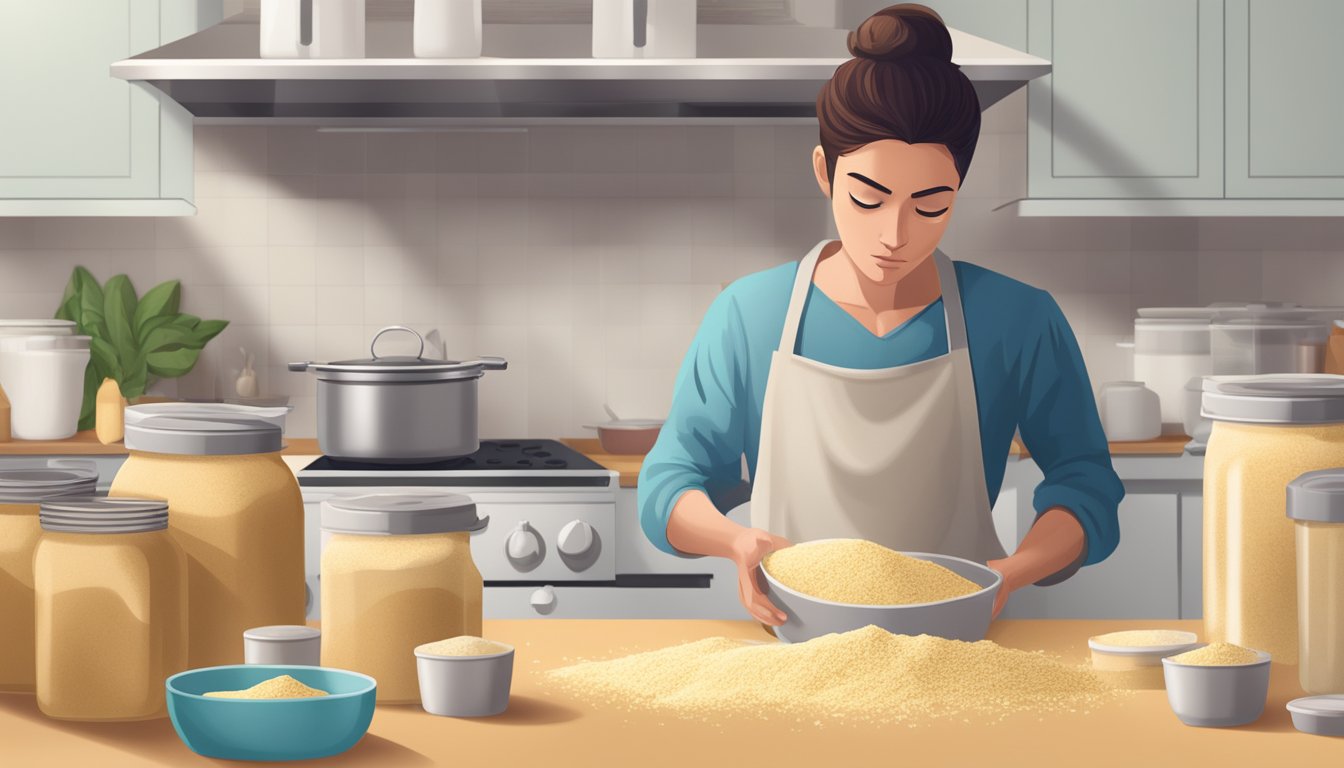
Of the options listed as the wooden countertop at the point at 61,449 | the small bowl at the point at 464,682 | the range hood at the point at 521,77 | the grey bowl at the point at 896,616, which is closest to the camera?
the small bowl at the point at 464,682

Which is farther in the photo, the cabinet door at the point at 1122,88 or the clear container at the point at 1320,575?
the cabinet door at the point at 1122,88

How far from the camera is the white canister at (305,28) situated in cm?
267

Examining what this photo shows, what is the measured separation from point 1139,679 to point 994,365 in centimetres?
58

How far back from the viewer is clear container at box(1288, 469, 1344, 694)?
1095mm

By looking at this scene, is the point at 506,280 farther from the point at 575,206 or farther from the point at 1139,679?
the point at 1139,679

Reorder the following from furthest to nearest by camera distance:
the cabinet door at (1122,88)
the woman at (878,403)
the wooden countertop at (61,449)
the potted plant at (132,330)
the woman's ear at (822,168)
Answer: the potted plant at (132,330)
the cabinet door at (1122,88)
the wooden countertop at (61,449)
the woman at (878,403)
the woman's ear at (822,168)

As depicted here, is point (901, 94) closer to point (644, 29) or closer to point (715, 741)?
point (715, 741)

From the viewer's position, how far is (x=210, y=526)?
3.71 feet

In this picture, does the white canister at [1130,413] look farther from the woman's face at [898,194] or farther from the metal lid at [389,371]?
the woman's face at [898,194]

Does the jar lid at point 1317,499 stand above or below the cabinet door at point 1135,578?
above

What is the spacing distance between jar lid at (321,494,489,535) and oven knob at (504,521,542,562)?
152 centimetres

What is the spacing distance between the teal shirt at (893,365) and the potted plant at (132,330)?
192 centimetres

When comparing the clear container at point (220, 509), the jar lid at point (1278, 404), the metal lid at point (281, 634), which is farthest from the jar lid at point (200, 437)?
the jar lid at point (1278, 404)

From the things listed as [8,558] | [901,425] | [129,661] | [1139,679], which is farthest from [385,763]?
[901,425]
